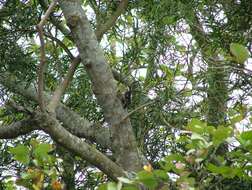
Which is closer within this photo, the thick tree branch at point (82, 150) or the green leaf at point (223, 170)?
the green leaf at point (223, 170)

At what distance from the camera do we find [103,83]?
3.04 meters

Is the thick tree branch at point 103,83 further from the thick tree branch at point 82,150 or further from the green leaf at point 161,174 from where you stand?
the green leaf at point 161,174

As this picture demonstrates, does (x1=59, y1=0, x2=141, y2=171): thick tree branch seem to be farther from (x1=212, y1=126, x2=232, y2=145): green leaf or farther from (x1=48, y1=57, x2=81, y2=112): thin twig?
(x1=212, y1=126, x2=232, y2=145): green leaf

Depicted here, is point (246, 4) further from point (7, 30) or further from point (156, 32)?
point (7, 30)

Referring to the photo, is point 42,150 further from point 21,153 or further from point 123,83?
point 123,83

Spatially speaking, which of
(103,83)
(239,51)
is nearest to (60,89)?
(103,83)

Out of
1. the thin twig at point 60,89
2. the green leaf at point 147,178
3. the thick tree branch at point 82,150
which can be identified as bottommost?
the green leaf at point 147,178

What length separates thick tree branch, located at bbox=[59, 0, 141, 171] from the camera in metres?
3.01

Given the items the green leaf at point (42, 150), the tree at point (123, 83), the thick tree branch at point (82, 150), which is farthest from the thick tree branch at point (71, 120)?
the green leaf at point (42, 150)

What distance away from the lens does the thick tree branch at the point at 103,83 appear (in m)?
3.01

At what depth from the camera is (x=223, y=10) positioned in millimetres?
3352

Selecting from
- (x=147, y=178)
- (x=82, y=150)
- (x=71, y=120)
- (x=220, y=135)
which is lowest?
(x=147, y=178)

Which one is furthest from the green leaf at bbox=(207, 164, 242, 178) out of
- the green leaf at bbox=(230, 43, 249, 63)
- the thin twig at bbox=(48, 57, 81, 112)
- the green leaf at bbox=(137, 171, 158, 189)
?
the thin twig at bbox=(48, 57, 81, 112)

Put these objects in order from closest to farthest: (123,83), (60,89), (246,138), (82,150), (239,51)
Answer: (246,138) → (239,51) → (82,150) → (60,89) → (123,83)
